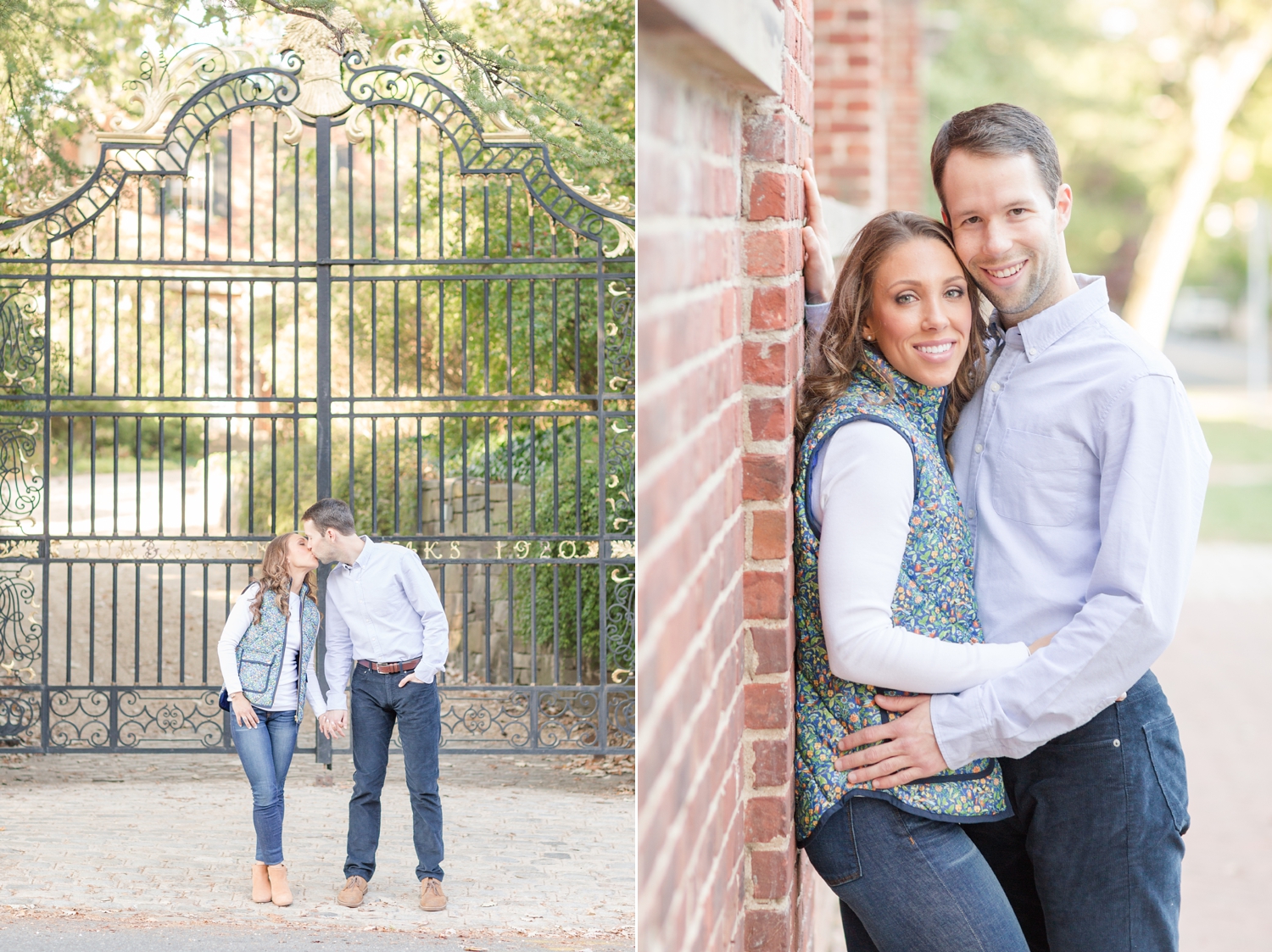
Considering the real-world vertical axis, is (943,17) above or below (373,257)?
above

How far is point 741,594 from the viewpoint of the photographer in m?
1.62

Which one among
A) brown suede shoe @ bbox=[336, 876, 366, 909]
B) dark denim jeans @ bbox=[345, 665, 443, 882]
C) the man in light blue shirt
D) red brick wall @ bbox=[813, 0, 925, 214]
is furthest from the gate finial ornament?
red brick wall @ bbox=[813, 0, 925, 214]

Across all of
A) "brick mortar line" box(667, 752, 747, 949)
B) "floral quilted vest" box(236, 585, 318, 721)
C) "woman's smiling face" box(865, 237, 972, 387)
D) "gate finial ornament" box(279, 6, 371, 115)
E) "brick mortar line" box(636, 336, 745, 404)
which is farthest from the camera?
"gate finial ornament" box(279, 6, 371, 115)

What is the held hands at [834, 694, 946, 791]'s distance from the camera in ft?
5.24

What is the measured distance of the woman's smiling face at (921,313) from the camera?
1645 mm

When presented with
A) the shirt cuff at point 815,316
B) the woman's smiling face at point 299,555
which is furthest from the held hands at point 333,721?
the shirt cuff at point 815,316

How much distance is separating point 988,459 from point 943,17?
780 centimetres

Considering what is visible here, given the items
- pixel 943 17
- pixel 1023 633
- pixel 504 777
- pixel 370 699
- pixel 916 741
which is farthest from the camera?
pixel 943 17

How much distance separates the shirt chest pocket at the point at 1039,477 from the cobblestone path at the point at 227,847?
1287mm

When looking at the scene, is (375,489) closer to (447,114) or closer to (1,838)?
(1,838)

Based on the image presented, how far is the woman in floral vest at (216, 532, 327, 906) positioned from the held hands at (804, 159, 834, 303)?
100cm

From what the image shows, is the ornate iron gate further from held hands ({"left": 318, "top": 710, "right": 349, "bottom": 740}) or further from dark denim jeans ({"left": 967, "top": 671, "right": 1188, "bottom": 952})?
dark denim jeans ({"left": 967, "top": 671, "right": 1188, "bottom": 952})

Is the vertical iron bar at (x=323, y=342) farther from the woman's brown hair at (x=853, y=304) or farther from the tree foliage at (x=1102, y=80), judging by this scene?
the tree foliage at (x=1102, y=80)

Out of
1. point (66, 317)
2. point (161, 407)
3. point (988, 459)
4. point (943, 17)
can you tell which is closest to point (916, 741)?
point (988, 459)
